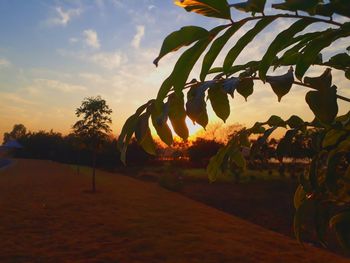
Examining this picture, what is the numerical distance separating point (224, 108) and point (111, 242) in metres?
6.95

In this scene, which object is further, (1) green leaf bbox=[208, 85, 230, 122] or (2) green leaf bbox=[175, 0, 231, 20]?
(1) green leaf bbox=[208, 85, 230, 122]

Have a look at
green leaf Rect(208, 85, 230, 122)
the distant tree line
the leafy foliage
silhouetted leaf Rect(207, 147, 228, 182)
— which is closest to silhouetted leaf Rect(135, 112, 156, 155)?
the leafy foliage

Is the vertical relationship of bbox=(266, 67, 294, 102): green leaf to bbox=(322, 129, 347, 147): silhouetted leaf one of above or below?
above

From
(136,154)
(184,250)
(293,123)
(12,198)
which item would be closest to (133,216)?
(184,250)

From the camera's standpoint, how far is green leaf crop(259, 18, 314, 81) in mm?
885

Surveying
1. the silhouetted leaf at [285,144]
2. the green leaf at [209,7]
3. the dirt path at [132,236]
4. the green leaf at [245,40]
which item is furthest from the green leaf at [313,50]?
the dirt path at [132,236]

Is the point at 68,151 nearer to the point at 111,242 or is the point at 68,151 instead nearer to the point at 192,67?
the point at 111,242

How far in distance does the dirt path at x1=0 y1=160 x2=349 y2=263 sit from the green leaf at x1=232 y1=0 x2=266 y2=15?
6.07 m

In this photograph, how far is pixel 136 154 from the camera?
3988cm

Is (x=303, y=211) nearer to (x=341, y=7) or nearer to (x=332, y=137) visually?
(x=332, y=137)

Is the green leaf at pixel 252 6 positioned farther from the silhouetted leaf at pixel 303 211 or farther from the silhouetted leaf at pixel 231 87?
the silhouetted leaf at pixel 303 211

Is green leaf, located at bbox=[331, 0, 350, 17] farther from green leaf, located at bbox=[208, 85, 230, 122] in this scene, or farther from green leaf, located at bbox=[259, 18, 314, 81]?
green leaf, located at bbox=[208, 85, 230, 122]

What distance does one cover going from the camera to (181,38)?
867 mm

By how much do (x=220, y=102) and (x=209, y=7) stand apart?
40 centimetres
